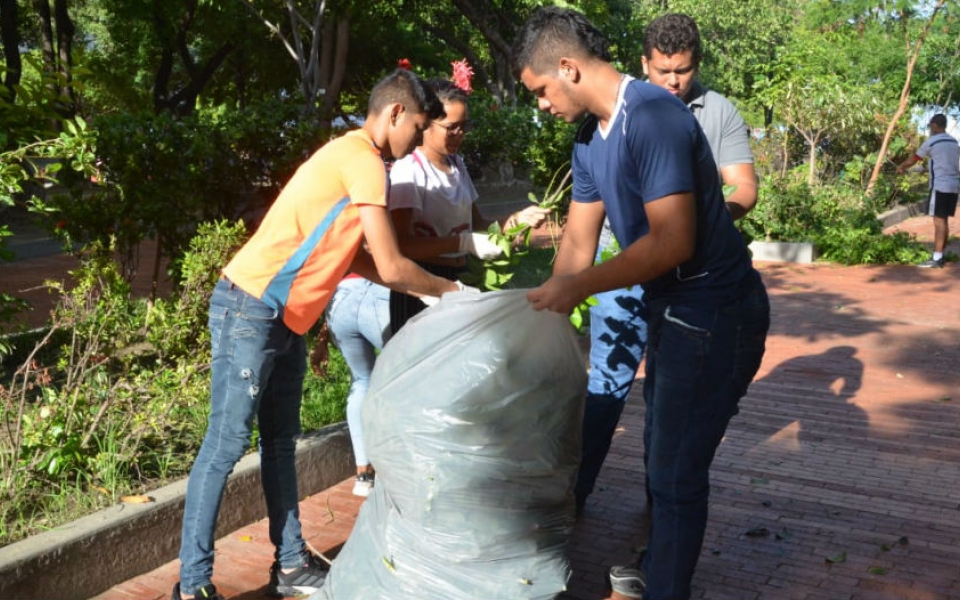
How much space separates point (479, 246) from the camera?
4066mm

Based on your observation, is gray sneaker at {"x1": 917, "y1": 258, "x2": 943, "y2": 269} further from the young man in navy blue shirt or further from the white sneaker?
the young man in navy blue shirt

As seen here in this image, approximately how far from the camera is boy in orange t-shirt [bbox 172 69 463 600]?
3521mm

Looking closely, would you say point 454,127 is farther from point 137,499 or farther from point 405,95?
point 137,499

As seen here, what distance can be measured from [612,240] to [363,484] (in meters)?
1.64

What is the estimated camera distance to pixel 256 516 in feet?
15.3

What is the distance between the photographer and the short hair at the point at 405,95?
12.0ft

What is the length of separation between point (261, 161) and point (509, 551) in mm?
4502

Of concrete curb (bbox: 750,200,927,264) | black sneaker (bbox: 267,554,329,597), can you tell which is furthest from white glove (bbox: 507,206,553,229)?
concrete curb (bbox: 750,200,927,264)

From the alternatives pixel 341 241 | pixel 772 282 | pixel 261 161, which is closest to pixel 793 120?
pixel 772 282

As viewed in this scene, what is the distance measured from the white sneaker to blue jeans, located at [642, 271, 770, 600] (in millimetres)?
1898

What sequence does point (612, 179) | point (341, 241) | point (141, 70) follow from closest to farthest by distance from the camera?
point (612, 179) → point (341, 241) → point (141, 70)

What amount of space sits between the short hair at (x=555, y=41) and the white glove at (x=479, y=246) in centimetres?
89

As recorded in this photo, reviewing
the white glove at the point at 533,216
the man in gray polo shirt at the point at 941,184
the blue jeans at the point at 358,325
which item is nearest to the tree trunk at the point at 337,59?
the man in gray polo shirt at the point at 941,184

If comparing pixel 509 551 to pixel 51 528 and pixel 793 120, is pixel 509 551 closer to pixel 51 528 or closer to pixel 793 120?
pixel 51 528
